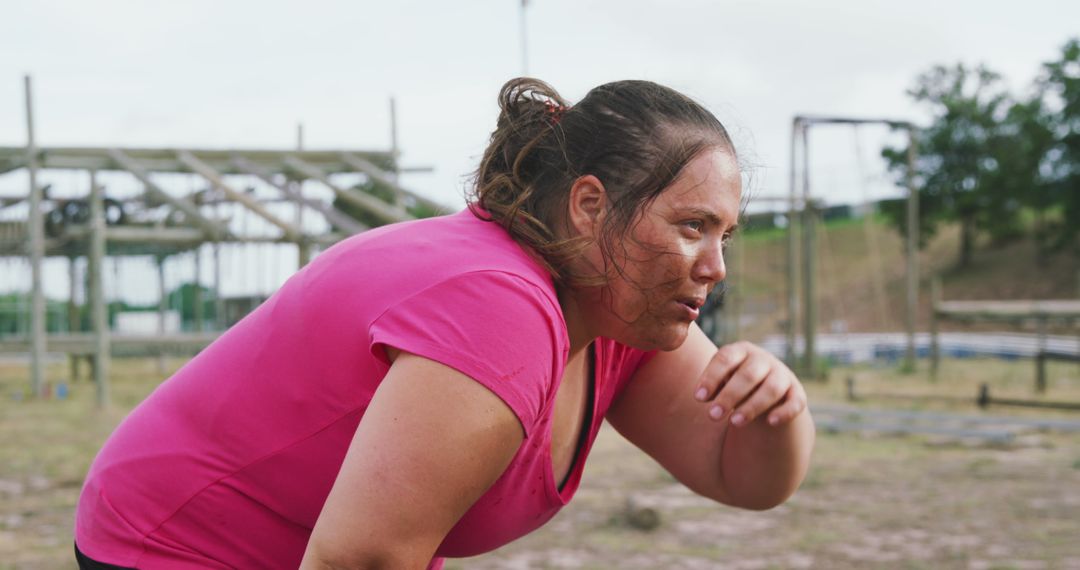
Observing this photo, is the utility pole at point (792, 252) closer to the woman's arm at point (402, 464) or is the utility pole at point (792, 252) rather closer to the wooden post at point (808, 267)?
the wooden post at point (808, 267)

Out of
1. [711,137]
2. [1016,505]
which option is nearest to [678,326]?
[711,137]

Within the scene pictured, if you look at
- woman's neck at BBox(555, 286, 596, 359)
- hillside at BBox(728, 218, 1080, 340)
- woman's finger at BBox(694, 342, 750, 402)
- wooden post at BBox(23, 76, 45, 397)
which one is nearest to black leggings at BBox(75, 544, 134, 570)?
woman's neck at BBox(555, 286, 596, 359)

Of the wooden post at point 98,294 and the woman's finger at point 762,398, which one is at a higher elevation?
the woman's finger at point 762,398

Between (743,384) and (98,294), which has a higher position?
(743,384)

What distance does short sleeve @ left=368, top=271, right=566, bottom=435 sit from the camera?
98 cm

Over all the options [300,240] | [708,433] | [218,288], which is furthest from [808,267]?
[708,433]

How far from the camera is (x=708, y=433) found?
1.62m

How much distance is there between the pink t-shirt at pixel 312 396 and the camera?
102 centimetres

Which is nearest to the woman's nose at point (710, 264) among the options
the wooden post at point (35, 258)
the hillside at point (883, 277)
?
the wooden post at point (35, 258)

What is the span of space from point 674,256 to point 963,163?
122ft

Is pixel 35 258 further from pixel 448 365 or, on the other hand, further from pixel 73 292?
pixel 448 365

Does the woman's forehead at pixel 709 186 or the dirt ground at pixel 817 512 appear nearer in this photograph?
the woman's forehead at pixel 709 186

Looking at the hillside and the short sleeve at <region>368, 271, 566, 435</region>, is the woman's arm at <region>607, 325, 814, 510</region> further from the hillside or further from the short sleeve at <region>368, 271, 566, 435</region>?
the hillside

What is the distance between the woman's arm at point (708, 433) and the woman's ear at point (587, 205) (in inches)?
12.1
